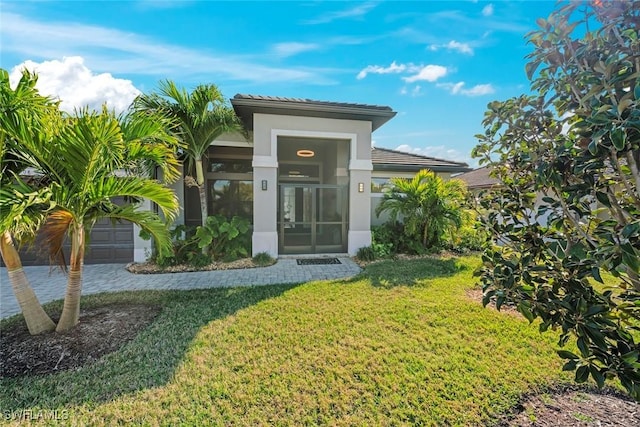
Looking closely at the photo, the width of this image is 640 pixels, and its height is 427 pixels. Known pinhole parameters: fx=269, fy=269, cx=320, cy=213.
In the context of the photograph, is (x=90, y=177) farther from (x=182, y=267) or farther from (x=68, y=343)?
(x=182, y=267)

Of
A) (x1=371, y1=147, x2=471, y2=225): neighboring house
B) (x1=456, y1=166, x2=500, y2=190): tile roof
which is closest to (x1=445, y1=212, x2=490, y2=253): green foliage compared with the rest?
(x1=371, y1=147, x2=471, y2=225): neighboring house

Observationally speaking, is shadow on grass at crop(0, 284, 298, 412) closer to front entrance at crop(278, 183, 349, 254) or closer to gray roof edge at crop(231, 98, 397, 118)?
front entrance at crop(278, 183, 349, 254)

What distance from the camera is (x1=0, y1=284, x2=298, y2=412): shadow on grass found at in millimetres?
2852

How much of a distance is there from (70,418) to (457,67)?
380 inches

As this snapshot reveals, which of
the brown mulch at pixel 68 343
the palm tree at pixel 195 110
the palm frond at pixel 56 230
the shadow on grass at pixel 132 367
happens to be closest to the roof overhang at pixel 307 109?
the palm tree at pixel 195 110

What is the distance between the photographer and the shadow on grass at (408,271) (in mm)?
6582

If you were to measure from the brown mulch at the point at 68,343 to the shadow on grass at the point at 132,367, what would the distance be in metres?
0.16

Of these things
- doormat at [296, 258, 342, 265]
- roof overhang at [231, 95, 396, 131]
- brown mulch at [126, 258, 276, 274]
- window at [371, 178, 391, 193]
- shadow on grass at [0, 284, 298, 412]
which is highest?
roof overhang at [231, 95, 396, 131]

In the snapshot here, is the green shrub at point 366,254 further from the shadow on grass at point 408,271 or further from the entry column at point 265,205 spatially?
the entry column at point 265,205

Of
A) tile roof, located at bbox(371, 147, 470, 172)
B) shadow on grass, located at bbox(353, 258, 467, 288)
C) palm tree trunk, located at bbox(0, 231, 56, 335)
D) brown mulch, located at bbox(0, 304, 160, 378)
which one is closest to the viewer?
brown mulch, located at bbox(0, 304, 160, 378)

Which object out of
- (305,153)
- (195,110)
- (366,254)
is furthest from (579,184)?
(305,153)

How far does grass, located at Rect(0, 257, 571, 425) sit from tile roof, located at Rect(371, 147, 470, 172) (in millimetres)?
7443

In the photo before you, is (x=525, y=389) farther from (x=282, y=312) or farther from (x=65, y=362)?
(x=65, y=362)

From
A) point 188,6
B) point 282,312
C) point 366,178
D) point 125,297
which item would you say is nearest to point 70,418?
point 282,312
